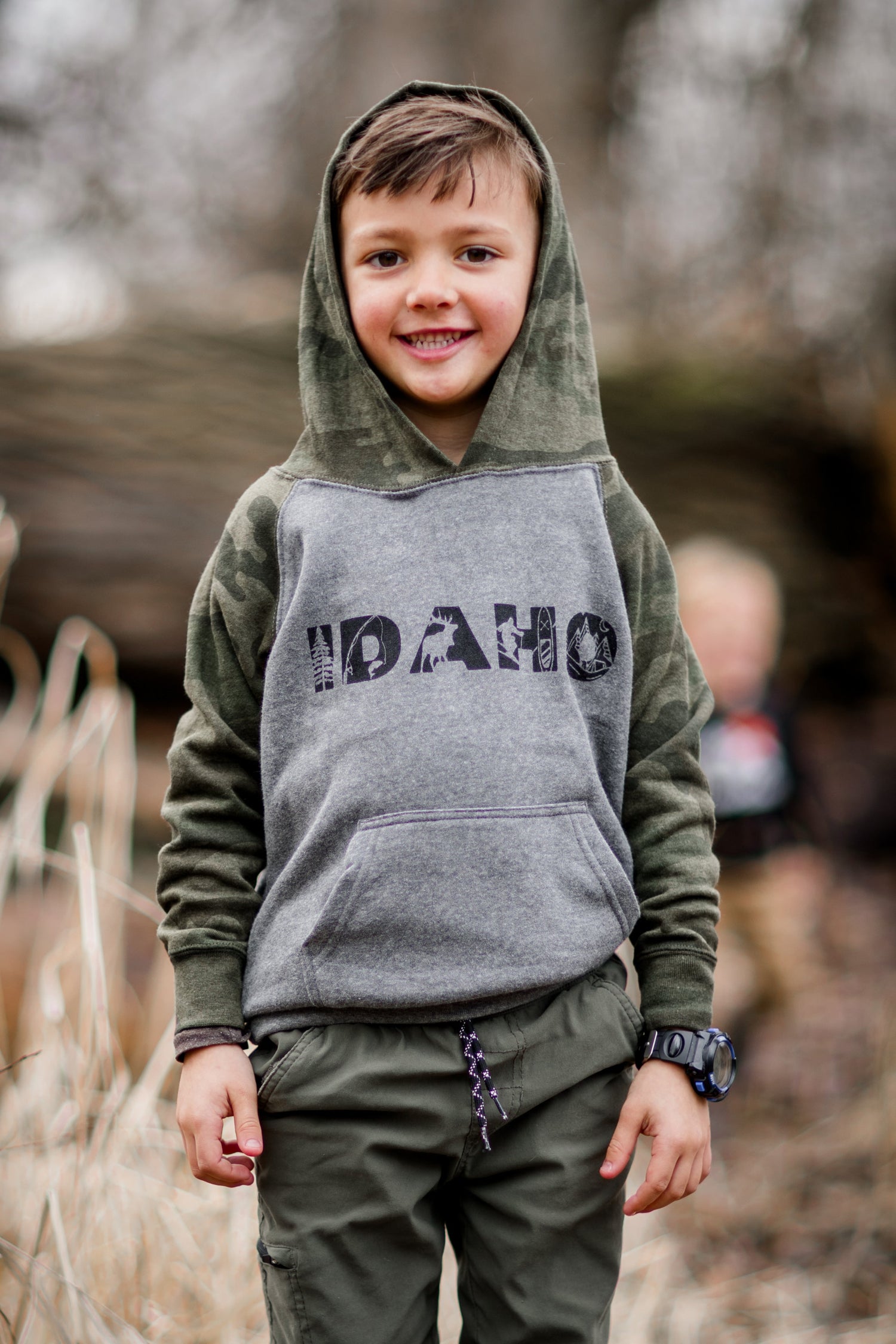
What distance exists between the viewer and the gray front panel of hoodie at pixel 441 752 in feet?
4.34

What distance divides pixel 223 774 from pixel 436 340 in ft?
1.97

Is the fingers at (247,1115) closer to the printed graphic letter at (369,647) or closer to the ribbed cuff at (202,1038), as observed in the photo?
the ribbed cuff at (202,1038)

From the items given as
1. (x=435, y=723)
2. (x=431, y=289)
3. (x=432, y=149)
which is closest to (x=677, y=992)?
(x=435, y=723)

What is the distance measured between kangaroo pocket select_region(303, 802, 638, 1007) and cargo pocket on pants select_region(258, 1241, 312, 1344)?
11.9 inches

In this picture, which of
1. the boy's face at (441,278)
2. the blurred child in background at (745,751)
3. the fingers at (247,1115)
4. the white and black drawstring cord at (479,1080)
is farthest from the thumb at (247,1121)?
the blurred child in background at (745,751)

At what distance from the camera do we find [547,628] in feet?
4.64

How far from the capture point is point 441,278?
55.5 inches

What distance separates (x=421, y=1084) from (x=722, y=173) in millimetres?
6160

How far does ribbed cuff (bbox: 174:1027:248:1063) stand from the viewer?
4.46ft

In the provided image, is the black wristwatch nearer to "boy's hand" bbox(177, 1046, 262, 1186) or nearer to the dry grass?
"boy's hand" bbox(177, 1046, 262, 1186)

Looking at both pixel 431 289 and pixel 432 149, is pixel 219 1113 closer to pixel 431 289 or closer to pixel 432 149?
pixel 431 289

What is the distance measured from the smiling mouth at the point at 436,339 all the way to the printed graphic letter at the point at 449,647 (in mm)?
335

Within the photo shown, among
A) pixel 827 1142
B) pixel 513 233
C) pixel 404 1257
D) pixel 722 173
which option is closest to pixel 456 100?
pixel 513 233

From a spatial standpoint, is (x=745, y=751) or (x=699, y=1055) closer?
(x=699, y=1055)
